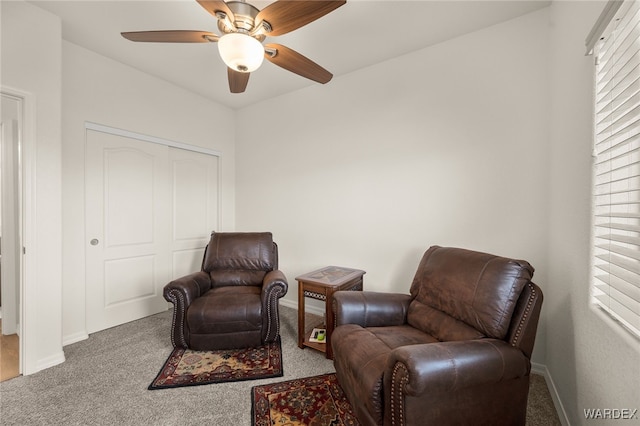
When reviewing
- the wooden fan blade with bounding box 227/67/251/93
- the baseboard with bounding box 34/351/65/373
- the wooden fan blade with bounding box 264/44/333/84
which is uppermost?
the wooden fan blade with bounding box 264/44/333/84

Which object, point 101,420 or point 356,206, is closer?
point 101,420

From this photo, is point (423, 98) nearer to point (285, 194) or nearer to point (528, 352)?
point (285, 194)

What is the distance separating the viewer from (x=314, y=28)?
2205mm

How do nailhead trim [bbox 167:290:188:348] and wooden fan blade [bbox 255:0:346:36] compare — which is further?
nailhead trim [bbox 167:290:188:348]

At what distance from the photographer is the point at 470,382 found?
1182mm

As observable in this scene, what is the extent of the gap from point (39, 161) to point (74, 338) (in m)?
1.62

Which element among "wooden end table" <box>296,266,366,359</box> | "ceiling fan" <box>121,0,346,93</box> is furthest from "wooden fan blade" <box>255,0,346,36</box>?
"wooden end table" <box>296,266,366,359</box>

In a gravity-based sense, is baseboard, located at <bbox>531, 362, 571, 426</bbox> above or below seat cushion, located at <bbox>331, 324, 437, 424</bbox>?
below

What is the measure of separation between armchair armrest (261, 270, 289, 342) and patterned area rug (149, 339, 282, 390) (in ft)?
0.43

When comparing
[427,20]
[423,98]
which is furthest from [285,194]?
[427,20]

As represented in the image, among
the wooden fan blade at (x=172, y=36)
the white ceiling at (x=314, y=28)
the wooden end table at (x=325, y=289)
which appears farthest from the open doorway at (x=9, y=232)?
the wooden end table at (x=325, y=289)

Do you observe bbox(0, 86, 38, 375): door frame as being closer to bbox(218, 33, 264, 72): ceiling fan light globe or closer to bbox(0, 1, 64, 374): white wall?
bbox(0, 1, 64, 374): white wall

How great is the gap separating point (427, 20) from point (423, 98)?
604 millimetres

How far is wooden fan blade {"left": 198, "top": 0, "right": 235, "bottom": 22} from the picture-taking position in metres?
1.31
